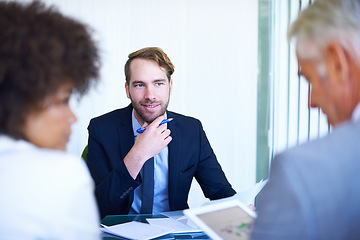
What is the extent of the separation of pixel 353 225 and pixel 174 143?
1562 millimetres

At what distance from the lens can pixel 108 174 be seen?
2.04 meters

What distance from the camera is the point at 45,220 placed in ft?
2.50

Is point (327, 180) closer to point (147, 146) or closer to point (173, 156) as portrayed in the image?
point (147, 146)

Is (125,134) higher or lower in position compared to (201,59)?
lower

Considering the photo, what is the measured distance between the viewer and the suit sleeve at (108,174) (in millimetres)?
1872

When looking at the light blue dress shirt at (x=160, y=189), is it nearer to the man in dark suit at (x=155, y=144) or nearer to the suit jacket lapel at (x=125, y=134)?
the man in dark suit at (x=155, y=144)

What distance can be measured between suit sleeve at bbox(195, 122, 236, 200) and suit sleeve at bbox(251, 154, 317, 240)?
4.51ft

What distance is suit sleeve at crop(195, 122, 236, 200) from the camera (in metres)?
2.20

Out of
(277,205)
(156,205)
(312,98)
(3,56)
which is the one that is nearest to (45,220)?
(3,56)

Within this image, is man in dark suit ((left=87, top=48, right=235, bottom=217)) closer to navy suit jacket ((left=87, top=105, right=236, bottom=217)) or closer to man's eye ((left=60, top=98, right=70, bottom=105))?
navy suit jacket ((left=87, top=105, right=236, bottom=217))

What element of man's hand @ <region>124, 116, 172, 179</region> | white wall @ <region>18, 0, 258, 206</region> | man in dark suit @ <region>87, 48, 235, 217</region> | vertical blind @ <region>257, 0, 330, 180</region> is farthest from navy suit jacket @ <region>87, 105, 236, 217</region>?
white wall @ <region>18, 0, 258, 206</region>

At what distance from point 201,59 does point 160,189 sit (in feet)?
7.37

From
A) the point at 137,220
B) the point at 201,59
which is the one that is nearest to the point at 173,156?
the point at 137,220

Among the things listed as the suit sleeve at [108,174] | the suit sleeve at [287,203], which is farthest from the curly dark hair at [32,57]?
the suit sleeve at [108,174]
